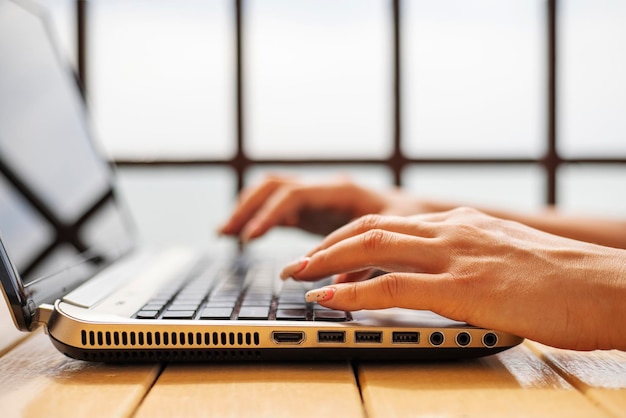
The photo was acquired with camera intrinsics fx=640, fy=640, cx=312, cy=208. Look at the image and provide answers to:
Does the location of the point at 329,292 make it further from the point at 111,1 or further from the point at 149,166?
the point at 111,1

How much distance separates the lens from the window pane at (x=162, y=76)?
1.96 m

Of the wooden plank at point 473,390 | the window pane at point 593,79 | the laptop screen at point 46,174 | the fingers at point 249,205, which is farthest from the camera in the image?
the window pane at point 593,79

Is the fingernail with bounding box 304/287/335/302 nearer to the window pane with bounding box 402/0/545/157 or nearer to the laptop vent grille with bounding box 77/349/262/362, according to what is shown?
the laptop vent grille with bounding box 77/349/262/362

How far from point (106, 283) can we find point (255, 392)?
302mm

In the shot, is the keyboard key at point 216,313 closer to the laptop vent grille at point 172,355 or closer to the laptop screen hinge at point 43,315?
the laptop vent grille at point 172,355

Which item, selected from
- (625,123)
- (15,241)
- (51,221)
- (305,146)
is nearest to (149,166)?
(305,146)

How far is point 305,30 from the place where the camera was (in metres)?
1.97

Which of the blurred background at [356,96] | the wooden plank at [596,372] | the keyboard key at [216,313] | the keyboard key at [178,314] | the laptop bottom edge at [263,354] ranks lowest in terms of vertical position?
the wooden plank at [596,372]

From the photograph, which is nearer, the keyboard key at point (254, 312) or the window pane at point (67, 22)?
the keyboard key at point (254, 312)

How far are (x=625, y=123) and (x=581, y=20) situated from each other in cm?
34

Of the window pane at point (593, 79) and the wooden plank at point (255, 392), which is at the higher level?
the window pane at point (593, 79)

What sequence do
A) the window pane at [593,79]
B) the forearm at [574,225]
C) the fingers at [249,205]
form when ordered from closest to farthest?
1. the forearm at [574,225]
2. the fingers at [249,205]
3. the window pane at [593,79]

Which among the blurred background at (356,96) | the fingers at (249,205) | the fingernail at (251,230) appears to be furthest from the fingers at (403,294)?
the blurred background at (356,96)

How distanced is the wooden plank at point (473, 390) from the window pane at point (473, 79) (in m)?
1.44
